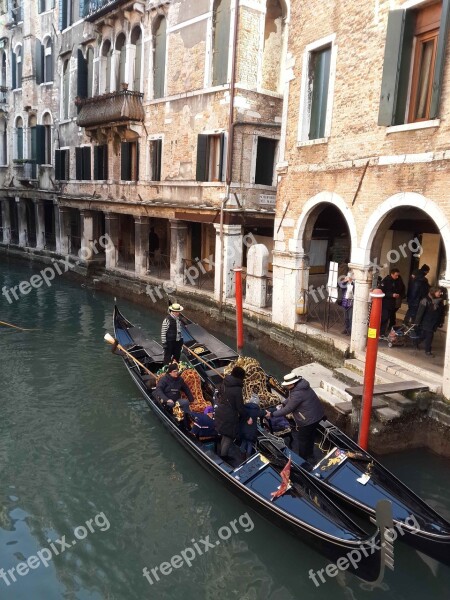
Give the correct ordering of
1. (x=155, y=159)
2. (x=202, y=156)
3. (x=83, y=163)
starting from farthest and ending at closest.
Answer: (x=83, y=163), (x=155, y=159), (x=202, y=156)

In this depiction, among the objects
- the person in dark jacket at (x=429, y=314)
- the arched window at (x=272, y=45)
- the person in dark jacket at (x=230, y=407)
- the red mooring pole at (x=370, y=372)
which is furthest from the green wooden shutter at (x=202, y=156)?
the person in dark jacket at (x=230, y=407)

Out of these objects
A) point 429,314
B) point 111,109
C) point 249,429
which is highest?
point 111,109

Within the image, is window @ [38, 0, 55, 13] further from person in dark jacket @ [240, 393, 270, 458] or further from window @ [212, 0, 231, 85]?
person in dark jacket @ [240, 393, 270, 458]

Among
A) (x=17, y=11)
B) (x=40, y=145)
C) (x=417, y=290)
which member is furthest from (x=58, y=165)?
(x=417, y=290)

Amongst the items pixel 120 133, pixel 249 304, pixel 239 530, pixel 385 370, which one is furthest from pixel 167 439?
pixel 120 133

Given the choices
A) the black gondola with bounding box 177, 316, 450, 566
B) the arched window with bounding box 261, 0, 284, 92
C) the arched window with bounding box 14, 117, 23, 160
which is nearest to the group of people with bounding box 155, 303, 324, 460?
the black gondola with bounding box 177, 316, 450, 566

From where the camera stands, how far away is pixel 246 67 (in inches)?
496

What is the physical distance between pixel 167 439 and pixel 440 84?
20.2ft

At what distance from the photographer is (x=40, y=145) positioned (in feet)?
70.9

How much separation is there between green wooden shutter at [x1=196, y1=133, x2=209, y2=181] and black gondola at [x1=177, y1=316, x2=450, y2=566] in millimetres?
8528

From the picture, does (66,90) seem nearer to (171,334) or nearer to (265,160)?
(265,160)

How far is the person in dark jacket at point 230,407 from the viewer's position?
5926mm

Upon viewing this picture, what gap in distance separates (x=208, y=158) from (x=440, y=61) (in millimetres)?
7309

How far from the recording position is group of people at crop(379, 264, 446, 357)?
8.24 meters
